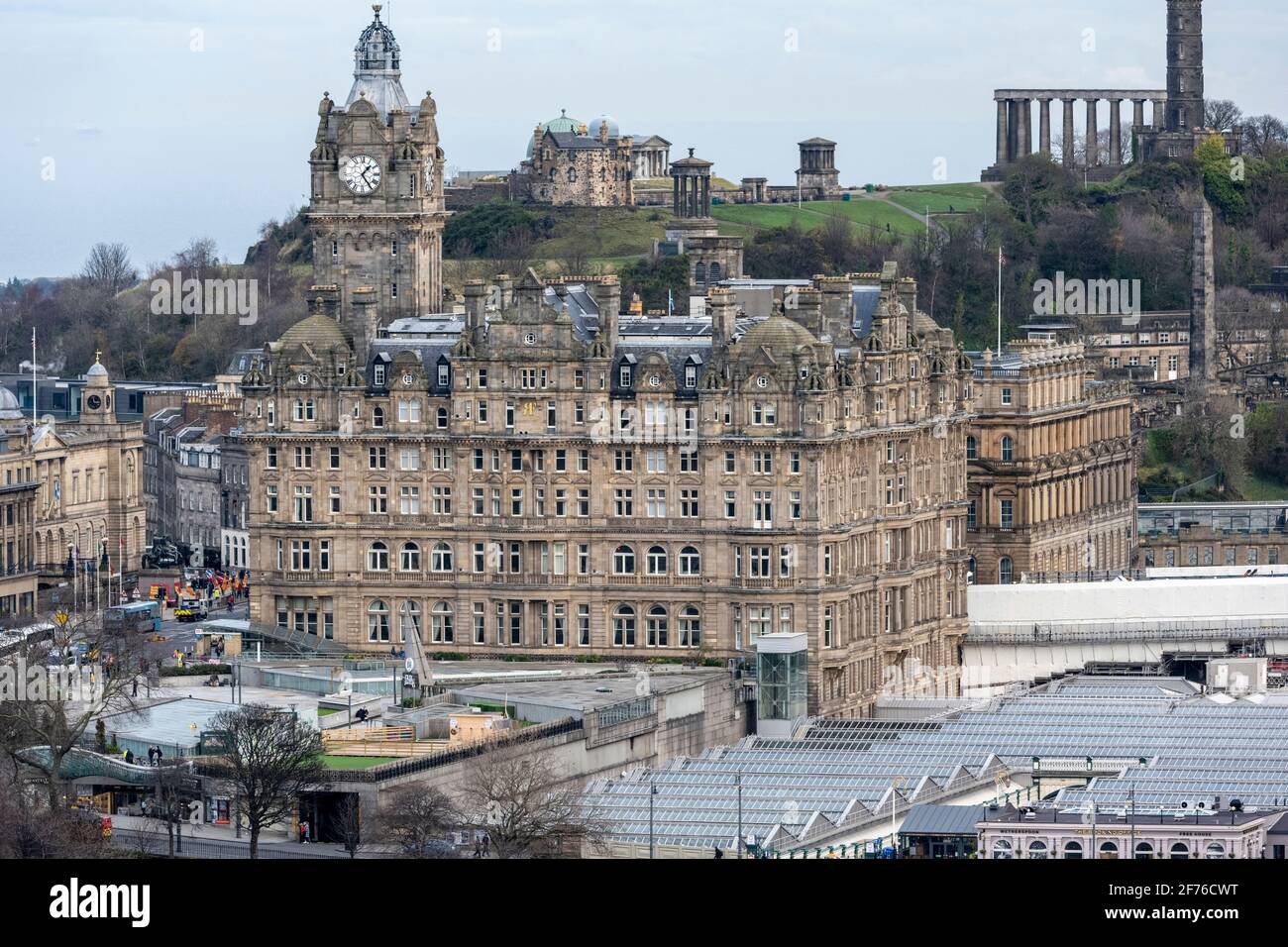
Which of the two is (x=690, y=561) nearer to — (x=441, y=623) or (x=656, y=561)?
(x=656, y=561)

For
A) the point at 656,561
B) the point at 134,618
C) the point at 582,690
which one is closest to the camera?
the point at 582,690

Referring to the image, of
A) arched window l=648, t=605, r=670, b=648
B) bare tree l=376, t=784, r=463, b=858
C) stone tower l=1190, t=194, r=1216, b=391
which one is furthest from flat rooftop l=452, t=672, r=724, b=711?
stone tower l=1190, t=194, r=1216, b=391

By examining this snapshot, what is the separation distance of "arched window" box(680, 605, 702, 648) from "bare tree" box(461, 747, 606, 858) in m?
19.6

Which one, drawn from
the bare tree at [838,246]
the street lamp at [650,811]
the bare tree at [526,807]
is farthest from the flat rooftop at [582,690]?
the bare tree at [838,246]

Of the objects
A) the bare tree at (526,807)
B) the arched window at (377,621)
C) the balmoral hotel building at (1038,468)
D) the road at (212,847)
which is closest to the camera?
the bare tree at (526,807)

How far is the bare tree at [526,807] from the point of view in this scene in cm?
7762

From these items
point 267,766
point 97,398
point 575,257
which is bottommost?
point 267,766

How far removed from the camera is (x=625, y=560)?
112 meters

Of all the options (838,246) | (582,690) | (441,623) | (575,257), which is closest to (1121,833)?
(582,690)

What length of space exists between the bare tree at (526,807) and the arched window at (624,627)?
20.4 metres

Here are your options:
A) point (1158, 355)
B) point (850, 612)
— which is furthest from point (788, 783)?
point (1158, 355)

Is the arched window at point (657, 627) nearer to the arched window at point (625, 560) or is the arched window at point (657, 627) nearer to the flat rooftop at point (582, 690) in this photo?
the arched window at point (625, 560)

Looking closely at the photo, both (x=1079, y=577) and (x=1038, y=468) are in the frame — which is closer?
(x=1079, y=577)

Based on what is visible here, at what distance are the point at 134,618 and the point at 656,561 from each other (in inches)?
805
